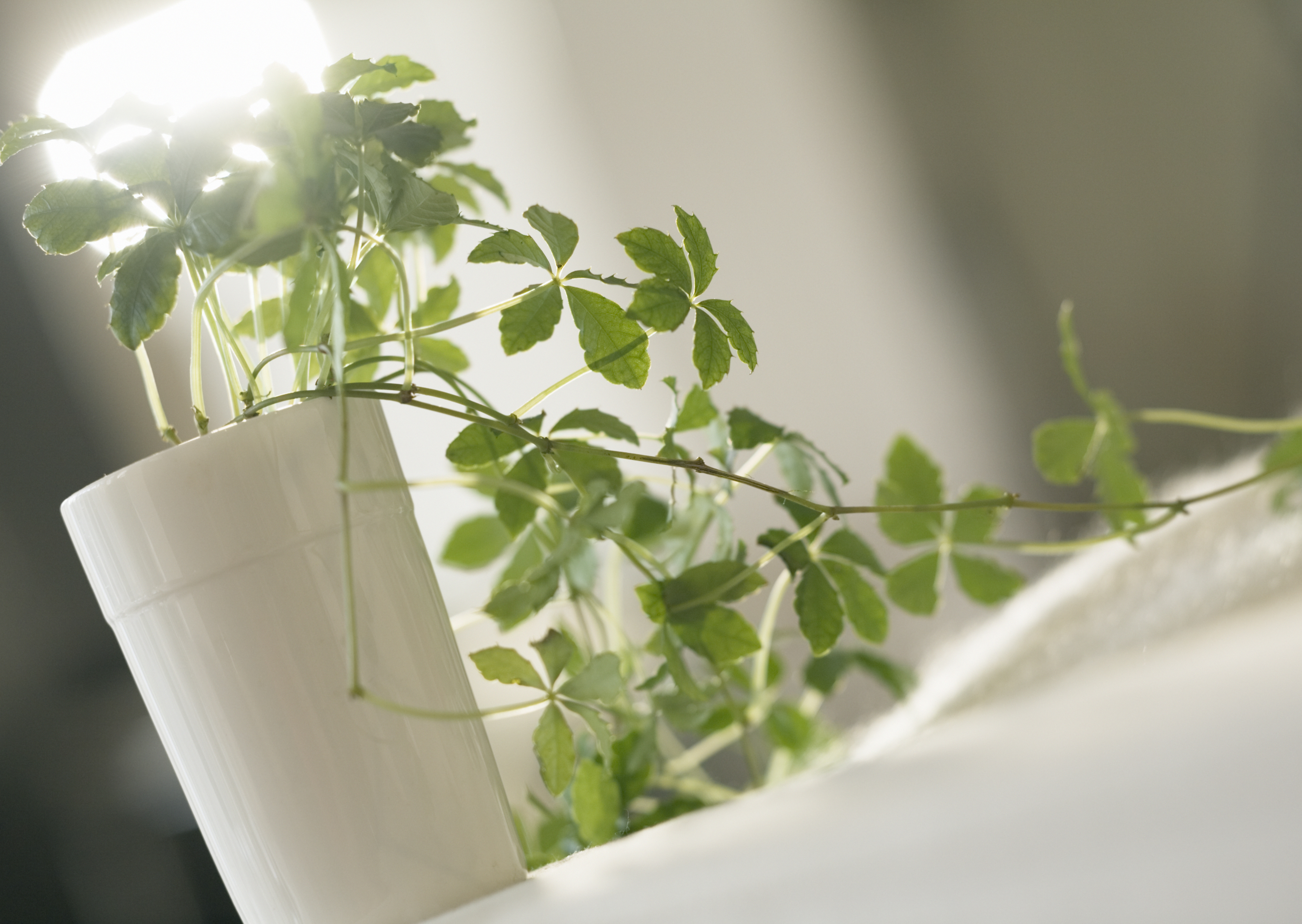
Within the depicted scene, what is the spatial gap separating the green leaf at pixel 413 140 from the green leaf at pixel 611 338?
94mm

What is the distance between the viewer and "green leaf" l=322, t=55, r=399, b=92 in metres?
0.43

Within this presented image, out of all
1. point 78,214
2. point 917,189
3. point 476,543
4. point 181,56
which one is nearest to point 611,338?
point 78,214

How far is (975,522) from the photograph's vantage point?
67 cm

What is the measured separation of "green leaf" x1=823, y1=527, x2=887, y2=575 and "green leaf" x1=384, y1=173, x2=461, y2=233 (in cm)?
26

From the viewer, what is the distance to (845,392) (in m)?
1.60

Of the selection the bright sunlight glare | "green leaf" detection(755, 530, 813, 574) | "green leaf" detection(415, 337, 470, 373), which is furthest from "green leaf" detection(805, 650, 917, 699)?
the bright sunlight glare

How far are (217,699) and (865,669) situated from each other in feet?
2.18

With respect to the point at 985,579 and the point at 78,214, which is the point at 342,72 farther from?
the point at 985,579

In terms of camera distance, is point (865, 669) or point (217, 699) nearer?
point (217, 699)

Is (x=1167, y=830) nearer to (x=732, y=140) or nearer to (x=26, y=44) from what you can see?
(x=26, y=44)

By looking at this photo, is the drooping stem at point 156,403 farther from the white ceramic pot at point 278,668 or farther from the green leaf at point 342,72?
the green leaf at point 342,72

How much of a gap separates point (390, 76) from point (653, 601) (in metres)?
0.30

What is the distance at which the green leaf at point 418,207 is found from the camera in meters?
0.40

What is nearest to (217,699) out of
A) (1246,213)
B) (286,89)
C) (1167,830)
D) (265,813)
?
(265,813)
